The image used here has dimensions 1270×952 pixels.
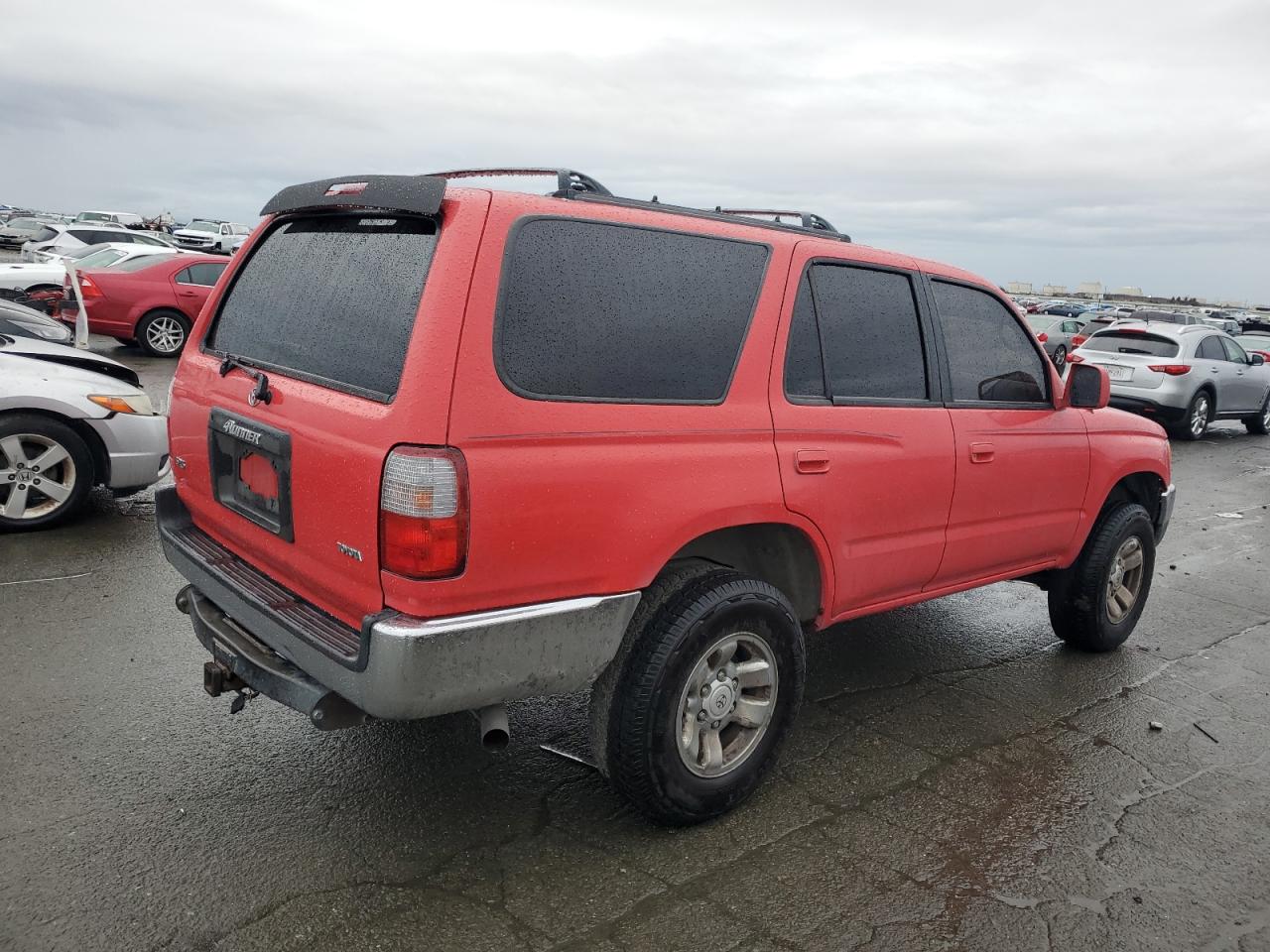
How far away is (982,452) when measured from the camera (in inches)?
157

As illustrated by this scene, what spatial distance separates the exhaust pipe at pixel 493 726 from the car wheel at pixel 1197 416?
1388 cm

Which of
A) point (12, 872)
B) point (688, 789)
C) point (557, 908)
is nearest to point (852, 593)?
point (688, 789)

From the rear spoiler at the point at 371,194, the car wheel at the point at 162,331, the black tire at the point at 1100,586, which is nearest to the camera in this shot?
the rear spoiler at the point at 371,194

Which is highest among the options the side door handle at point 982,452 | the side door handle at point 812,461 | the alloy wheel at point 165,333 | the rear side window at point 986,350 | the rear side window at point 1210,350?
the rear side window at point 986,350

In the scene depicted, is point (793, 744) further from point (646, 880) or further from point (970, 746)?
point (646, 880)

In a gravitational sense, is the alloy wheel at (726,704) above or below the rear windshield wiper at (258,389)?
below

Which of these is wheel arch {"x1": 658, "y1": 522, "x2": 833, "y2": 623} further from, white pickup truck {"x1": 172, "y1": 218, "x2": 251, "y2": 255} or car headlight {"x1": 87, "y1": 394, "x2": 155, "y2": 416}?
Result: white pickup truck {"x1": 172, "y1": 218, "x2": 251, "y2": 255}

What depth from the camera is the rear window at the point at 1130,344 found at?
1406 cm

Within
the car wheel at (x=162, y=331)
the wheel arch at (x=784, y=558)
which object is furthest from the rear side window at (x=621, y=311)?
the car wheel at (x=162, y=331)

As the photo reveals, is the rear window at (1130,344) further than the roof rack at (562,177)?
Yes

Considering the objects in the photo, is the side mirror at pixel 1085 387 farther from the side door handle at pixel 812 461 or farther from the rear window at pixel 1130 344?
the rear window at pixel 1130 344

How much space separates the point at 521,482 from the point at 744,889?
4.57 feet

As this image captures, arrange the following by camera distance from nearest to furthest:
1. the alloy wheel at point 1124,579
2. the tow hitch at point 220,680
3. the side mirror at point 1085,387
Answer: the tow hitch at point 220,680 < the side mirror at point 1085,387 < the alloy wheel at point 1124,579

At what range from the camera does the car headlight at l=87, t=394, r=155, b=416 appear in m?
6.06
